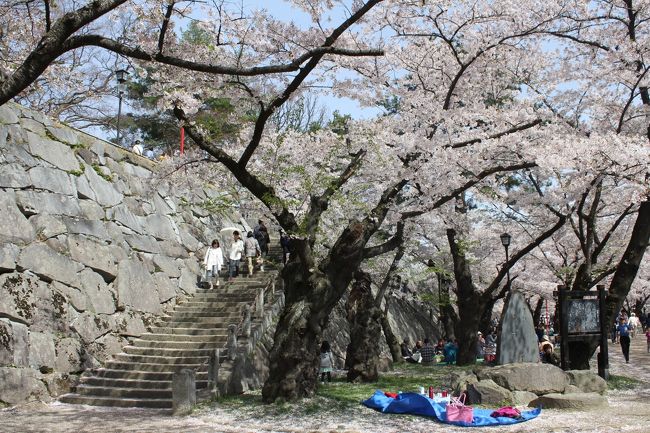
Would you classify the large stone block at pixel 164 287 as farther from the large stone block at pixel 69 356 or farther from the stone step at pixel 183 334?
the large stone block at pixel 69 356

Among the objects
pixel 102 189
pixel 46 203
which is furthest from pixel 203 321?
pixel 46 203

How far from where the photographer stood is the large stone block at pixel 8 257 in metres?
11.9

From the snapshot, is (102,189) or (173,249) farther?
(173,249)

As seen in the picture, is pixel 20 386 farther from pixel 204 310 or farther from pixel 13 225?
pixel 204 310

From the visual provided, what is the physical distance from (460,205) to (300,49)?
35.3 feet

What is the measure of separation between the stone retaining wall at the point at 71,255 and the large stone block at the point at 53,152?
0.03 m

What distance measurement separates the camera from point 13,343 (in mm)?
11562

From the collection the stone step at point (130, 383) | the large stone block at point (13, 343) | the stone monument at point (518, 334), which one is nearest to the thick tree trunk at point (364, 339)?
the stone monument at point (518, 334)

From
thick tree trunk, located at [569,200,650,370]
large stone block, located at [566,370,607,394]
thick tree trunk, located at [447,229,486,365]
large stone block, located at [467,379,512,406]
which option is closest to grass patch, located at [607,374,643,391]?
thick tree trunk, located at [569,200,650,370]

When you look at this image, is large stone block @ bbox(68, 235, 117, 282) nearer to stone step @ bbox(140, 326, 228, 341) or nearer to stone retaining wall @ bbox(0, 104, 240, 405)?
stone retaining wall @ bbox(0, 104, 240, 405)

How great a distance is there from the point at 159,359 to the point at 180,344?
0.84 meters

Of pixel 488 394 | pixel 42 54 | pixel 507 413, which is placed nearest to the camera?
pixel 42 54

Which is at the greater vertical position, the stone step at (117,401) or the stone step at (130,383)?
the stone step at (130,383)

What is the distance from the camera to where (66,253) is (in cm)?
1352
